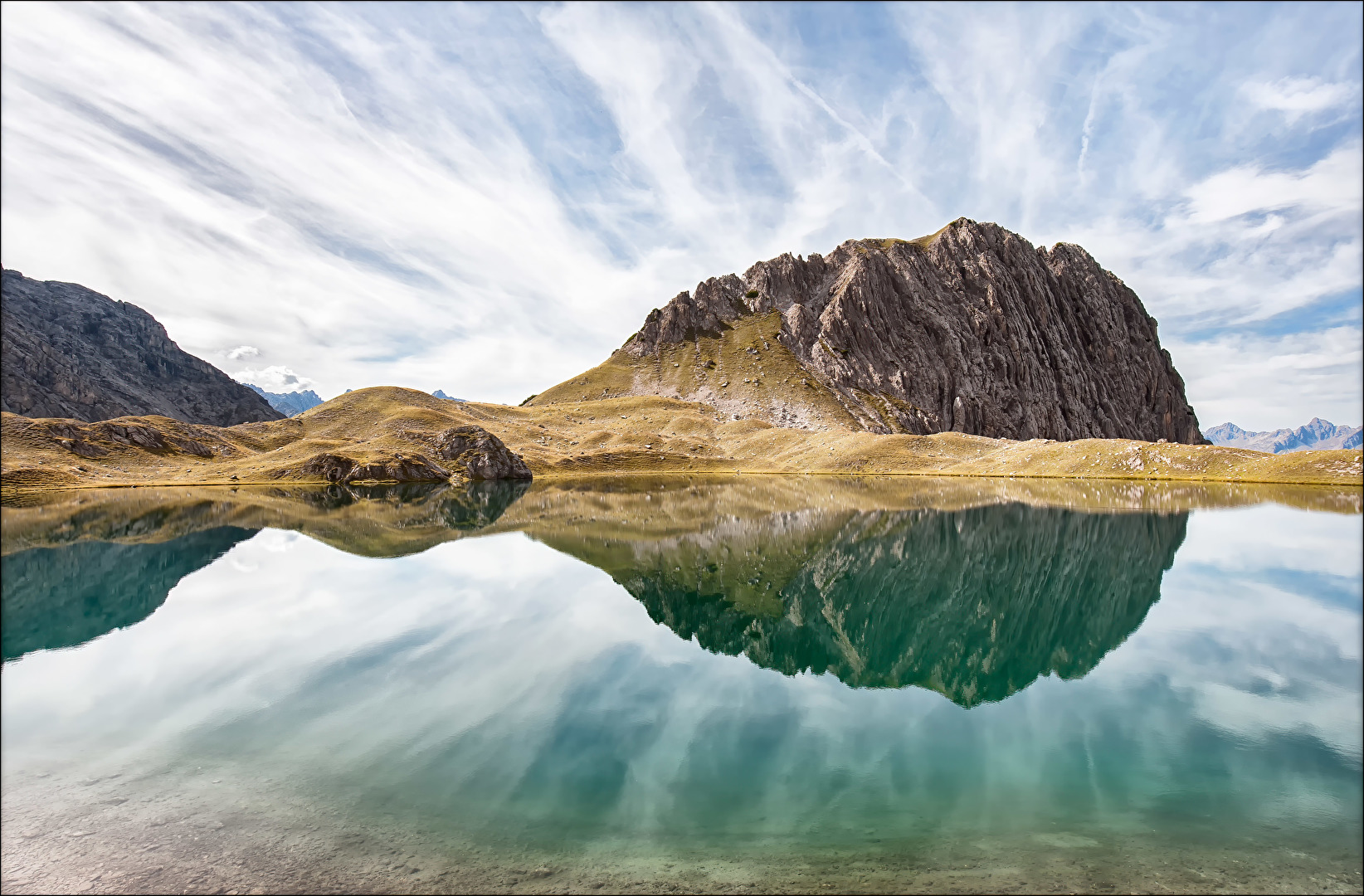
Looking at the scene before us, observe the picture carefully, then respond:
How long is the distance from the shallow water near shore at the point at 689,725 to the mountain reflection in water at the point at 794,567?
34cm

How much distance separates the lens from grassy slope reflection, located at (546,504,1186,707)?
24219 mm

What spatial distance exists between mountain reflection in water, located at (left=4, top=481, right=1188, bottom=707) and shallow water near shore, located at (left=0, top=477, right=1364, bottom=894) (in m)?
0.34

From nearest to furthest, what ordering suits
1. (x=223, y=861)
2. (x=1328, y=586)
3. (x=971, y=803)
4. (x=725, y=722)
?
(x=223, y=861) < (x=971, y=803) < (x=725, y=722) < (x=1328, y=586)

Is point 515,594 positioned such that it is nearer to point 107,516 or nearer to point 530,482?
point 107,516

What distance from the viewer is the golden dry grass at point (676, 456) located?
113000 millimetres

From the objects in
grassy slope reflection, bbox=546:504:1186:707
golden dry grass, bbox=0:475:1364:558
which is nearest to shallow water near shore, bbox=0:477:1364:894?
grassy slope reflection, bbox=546:504:1186:707

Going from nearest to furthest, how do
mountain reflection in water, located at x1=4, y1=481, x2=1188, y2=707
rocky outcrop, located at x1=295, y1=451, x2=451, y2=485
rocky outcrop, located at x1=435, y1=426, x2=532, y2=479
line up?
1. mountain reflection in water, located at x1=4, y1=481, x2=1188, y2=707
2. rocky outcrop, located at x1=295, y1=451, x2=451, y2=485
3. rocky outcrop, located at x1=435, y1=426, x2=532, y2=479

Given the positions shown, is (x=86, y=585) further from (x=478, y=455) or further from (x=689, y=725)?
(x=478, y=455)

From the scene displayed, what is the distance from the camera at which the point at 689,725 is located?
59.6ft

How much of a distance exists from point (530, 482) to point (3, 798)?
136 metres

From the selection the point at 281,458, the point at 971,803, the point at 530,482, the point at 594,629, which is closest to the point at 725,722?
the point at 971,803

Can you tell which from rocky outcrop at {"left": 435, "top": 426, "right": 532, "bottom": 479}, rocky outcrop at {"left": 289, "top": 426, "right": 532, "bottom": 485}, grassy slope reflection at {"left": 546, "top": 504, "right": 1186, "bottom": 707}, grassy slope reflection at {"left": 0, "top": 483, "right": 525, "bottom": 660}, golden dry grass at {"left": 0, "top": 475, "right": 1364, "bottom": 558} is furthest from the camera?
rocky outcrop at {"left": 435, "top": 426, "right": 532, "bottom": 479}

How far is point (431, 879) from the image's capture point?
11195mm

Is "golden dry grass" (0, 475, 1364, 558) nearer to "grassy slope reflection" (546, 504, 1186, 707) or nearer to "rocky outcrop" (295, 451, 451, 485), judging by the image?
"rocky outcrop" (295, 451, 451, 485)
